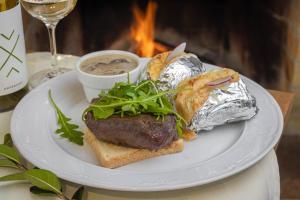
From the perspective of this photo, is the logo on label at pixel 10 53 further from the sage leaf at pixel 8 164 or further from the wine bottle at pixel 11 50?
the sage leaf at pixel 8 164

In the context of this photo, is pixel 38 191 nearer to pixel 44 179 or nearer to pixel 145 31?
pixel 44 179

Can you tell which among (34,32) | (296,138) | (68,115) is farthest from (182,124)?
(34,32)

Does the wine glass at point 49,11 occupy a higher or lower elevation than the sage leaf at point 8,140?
higher

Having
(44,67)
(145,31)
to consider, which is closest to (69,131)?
(44,67)

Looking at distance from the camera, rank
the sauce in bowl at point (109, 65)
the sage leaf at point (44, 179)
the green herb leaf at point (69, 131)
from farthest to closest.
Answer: the sauce in bowl at point (109, 65)
the green herb leaf at point (69, 131)
the sage leaf at point (44, 179)

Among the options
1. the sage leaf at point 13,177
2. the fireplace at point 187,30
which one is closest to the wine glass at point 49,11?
the sage leaf at point 13,177

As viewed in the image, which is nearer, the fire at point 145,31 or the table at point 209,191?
the table at point 209,191

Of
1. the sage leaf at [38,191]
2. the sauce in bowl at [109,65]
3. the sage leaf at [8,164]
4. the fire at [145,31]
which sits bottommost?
the fire at [145,31]
